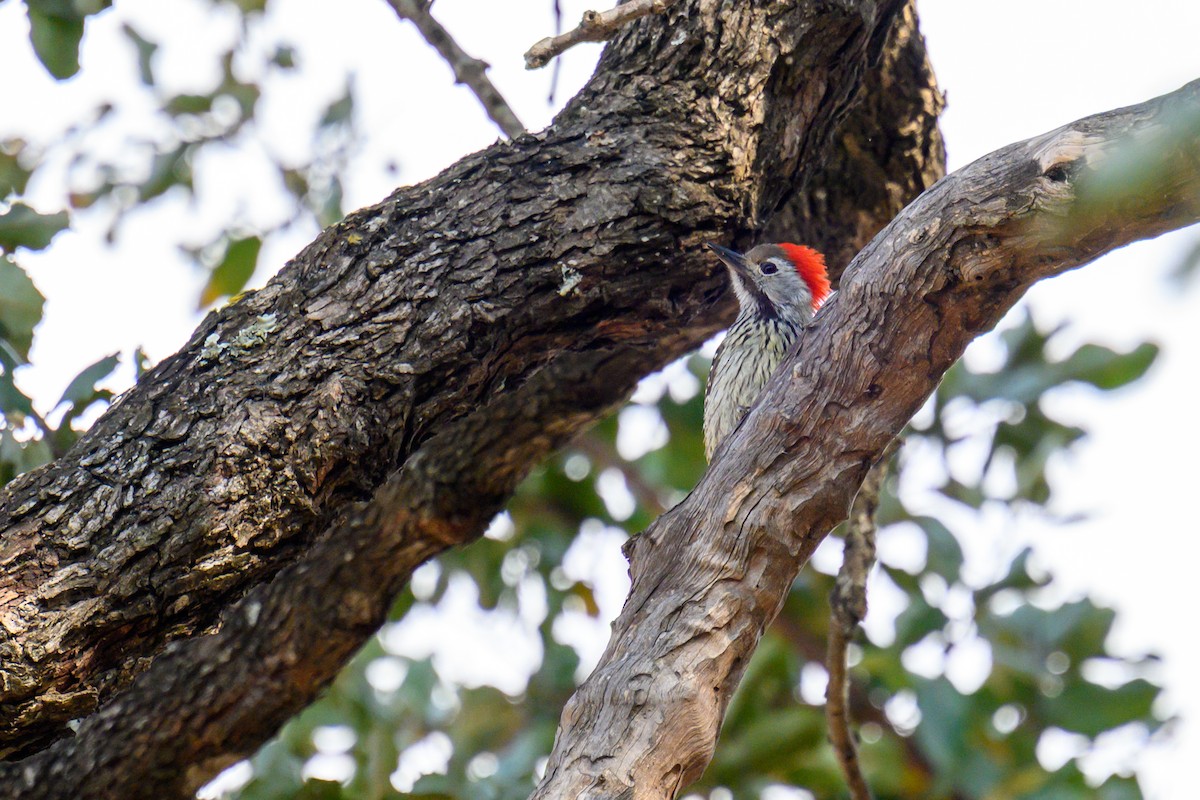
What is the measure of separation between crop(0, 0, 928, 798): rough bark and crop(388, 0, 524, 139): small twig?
0.64 m

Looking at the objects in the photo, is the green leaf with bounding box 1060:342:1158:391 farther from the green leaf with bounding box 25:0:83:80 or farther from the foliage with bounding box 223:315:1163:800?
the green leaf with bounding box 25:0:83:80

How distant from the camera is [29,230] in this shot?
313 cm

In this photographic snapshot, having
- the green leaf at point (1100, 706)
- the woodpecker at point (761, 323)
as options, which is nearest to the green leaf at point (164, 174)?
the woodpecker at point (761, 323)

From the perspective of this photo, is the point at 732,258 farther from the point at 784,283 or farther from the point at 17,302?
the point at 17,302

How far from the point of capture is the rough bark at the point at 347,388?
2564 millimetres

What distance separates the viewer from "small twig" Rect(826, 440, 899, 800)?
3.68 metres

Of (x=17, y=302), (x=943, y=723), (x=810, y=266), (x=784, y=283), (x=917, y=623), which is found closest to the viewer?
(x=17, y=302)

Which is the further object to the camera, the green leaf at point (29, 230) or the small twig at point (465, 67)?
the small twig at point (465, 67)

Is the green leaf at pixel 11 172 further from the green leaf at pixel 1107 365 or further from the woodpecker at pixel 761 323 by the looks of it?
the green leaf at pixel 1107 365

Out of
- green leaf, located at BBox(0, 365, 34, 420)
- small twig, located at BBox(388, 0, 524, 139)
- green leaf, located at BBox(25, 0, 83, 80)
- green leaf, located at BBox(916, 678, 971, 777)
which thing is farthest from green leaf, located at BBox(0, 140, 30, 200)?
green leaf, located at BBox(916, 678, 971, 777)

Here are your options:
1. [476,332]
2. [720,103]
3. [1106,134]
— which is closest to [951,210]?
[1106,134]

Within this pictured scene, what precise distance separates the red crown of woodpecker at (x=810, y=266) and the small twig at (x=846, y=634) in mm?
1263

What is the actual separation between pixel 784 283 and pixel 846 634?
1.75 meters

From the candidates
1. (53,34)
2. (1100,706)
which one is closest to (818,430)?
(53,34)
